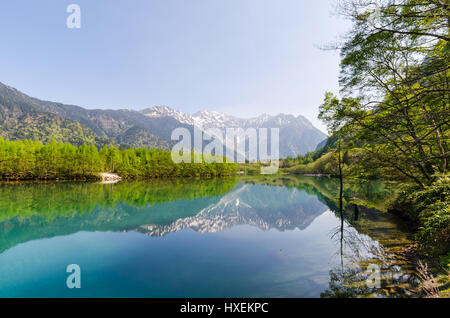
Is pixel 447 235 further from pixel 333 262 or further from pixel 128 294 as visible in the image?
pixel 128 294

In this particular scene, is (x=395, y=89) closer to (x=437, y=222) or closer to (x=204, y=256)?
(x=437, y=222)

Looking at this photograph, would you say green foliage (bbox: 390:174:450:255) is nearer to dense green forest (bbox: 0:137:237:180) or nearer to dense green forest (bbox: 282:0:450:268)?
dense green forest (bbox: 282:0:450:268)

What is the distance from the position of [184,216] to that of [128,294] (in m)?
12.7

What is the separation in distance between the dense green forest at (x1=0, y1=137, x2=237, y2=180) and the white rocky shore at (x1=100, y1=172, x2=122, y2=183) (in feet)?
4.92

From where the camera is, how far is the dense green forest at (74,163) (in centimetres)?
5306

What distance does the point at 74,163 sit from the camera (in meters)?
59.4

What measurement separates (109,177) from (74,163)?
10327 millimetres

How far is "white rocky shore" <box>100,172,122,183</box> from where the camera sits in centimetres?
6419

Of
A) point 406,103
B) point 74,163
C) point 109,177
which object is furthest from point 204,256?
point 109,177

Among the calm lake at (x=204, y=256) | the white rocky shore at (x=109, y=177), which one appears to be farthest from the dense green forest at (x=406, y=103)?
the white rocky shore at (x=109, y=177)

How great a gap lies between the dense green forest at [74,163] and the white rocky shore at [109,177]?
150cm

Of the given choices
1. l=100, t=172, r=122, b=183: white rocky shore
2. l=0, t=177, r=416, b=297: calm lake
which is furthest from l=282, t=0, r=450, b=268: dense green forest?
l=100, t=172, r=122, b=183: white rocky shore

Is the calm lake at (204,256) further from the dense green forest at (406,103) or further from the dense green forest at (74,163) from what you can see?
the dense green forest at (74,163)
